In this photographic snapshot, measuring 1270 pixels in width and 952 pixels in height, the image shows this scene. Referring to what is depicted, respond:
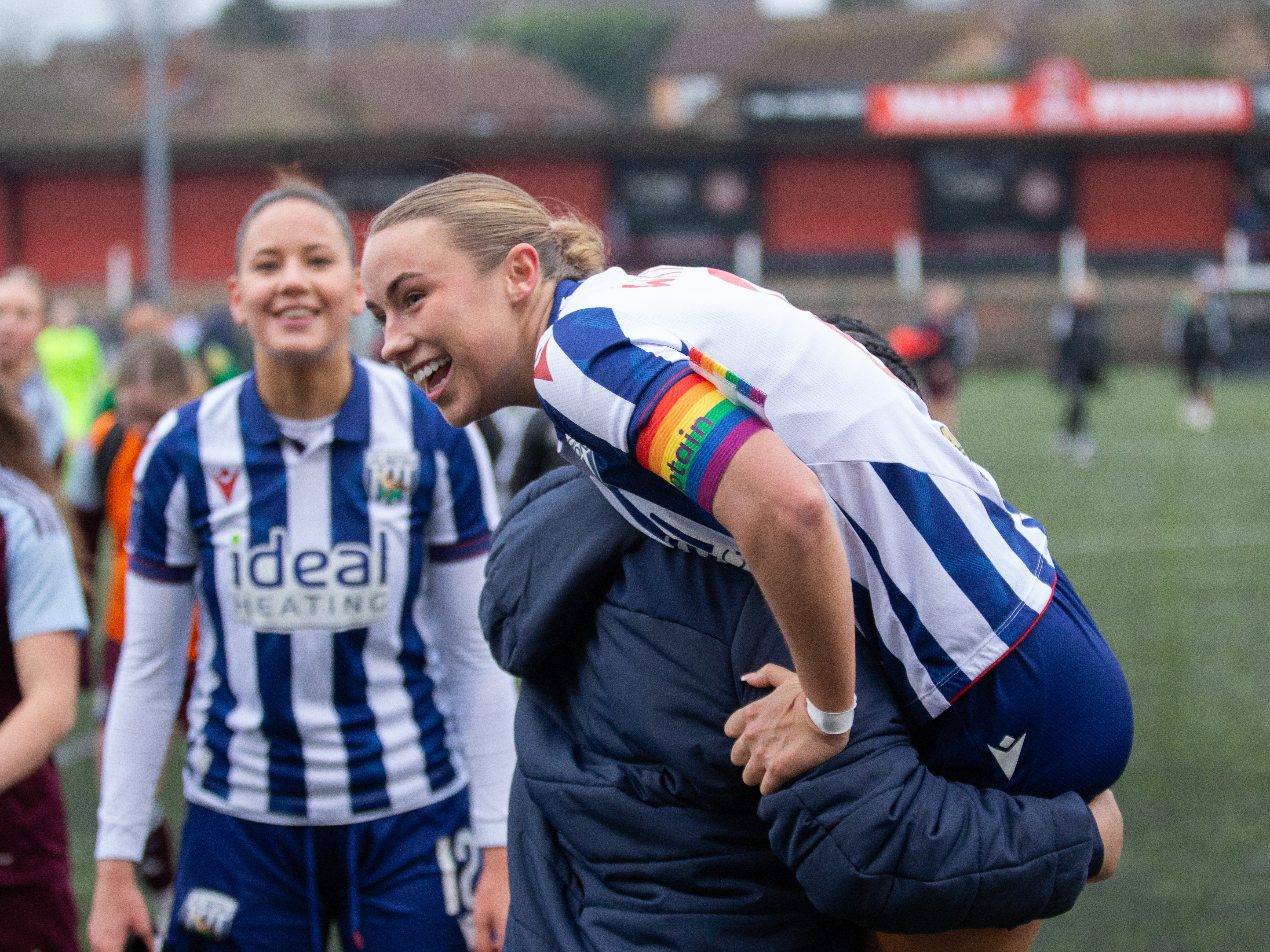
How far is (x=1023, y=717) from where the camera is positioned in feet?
5.41

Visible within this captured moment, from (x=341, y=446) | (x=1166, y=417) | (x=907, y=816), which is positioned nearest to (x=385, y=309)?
(x=341, y=446)

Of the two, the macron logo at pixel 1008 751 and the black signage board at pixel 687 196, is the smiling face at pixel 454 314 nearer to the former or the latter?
the macron logo at pixel 1008 751

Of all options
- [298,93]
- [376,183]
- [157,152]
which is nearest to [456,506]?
[157,152]

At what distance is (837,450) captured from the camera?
5.28ft

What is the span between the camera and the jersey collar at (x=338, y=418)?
107 inches

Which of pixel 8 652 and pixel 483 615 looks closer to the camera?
pixel 483 615

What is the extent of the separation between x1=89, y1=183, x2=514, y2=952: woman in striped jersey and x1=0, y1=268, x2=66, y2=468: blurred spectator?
3.30 metres

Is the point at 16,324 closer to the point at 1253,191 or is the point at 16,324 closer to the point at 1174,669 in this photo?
the point at 1174,669

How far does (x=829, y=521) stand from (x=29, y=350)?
5684mm

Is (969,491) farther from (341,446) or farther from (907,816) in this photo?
(341,446)

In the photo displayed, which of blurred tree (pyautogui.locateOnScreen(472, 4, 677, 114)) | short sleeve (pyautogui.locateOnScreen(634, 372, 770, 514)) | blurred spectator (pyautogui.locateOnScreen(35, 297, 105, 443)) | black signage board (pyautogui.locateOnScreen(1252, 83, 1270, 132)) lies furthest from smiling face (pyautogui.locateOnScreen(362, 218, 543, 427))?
blurred tree (pyautogui.locateOnScreen(472, 4, 677, 114))

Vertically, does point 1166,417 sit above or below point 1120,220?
below

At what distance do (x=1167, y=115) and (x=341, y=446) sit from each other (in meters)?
35.4

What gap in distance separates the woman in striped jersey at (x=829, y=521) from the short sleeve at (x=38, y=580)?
4.57ft
